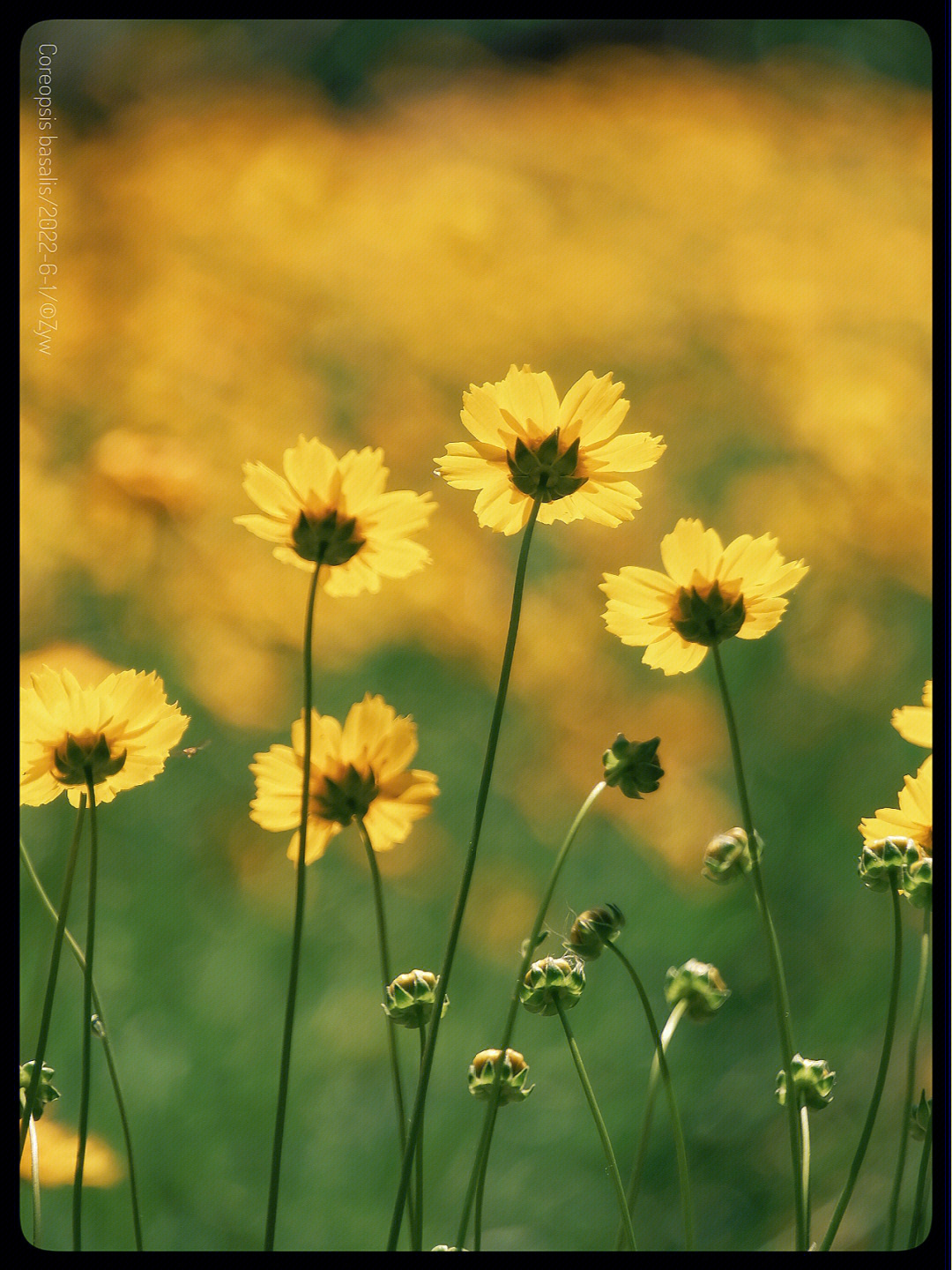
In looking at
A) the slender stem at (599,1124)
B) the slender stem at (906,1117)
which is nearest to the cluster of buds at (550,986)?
the slender stem at (599,1124)

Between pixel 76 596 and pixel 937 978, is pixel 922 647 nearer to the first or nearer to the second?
pixel 937 978

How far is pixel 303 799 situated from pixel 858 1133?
28 centimetres

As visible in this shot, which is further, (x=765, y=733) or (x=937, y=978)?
(x=765, y=733)

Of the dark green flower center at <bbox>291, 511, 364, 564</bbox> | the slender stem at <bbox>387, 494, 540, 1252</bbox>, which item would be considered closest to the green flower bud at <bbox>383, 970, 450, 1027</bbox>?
the slender stem at <bbox>387, 494, 540, 1252</bbox>

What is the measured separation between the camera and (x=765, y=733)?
0.54 m

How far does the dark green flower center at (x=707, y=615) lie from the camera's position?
327 mm

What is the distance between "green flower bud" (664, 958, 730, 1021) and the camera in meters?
0.33

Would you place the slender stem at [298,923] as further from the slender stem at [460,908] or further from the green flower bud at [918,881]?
the green flower bud at [918,881]

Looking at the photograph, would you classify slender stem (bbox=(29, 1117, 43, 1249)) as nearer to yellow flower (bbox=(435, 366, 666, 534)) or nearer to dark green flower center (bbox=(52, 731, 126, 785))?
dark green flower center (bbox=(52, 731, 126, 785))

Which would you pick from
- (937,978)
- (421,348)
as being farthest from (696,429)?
(937,978)

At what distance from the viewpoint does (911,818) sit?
1.19ft

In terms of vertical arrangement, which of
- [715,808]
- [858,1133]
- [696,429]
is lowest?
[858,1133]

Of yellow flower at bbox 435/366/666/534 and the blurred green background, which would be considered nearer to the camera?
yellow flower at bbox 435/366/666/534

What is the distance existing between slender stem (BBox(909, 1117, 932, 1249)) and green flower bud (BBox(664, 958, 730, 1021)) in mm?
82
